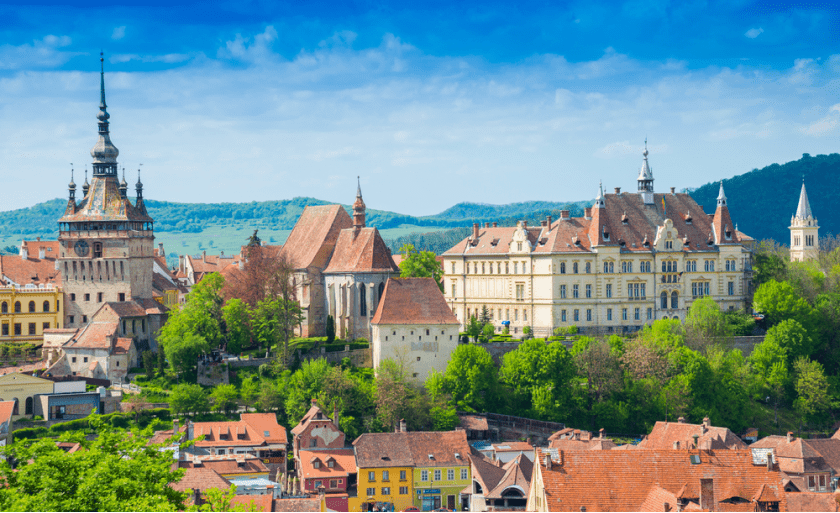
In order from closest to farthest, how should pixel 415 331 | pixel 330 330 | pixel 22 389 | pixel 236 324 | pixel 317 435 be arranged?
pixel 317 435, pixel 22 389, pixel 415 331, pixel 236 324, pixel 330 330

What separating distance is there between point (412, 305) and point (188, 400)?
2066 cm

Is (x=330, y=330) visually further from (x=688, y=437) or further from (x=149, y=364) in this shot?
(x=688, y=437)

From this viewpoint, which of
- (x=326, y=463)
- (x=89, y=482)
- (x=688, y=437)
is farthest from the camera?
(x=326, y=463)

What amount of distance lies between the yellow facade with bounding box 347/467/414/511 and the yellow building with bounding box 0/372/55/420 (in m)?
28.5

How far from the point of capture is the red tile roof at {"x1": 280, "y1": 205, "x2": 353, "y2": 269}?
11062cm

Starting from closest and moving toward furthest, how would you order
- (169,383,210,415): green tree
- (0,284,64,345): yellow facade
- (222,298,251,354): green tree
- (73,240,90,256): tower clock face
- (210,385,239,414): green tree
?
(169,383,210,415): green tree, (210,385,239,414): green tree, (222,298,251,354): green tree, (0,284,64,345): yellow facade, (73,240,90,256): tower clock face

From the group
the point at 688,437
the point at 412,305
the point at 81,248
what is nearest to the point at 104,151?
the point at 81,248

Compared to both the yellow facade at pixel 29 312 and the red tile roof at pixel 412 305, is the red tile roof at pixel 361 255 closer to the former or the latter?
the red tile roof at pixel 412 305

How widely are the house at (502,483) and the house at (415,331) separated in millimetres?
15110

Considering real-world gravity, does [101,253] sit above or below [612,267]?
→ above

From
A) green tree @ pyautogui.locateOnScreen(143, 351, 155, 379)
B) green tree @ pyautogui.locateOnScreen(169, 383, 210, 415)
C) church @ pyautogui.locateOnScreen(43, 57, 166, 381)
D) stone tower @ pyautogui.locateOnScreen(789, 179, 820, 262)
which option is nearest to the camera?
green tree @ pyautogui.locateOnScreen(169, 383, 210, 415)

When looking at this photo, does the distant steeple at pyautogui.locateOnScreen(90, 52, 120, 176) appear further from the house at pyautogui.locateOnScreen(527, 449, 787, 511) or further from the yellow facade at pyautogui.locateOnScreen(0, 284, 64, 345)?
the house at pyautogui.locateOnScreen(527, 449, 787, 511)

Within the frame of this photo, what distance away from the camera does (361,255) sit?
10631 centimetres

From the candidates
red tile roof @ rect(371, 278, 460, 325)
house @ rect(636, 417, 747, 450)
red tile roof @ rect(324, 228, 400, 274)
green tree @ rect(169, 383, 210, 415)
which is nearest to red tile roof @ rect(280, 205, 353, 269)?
red tile roof @ rect(324, 228, 400, 274)
